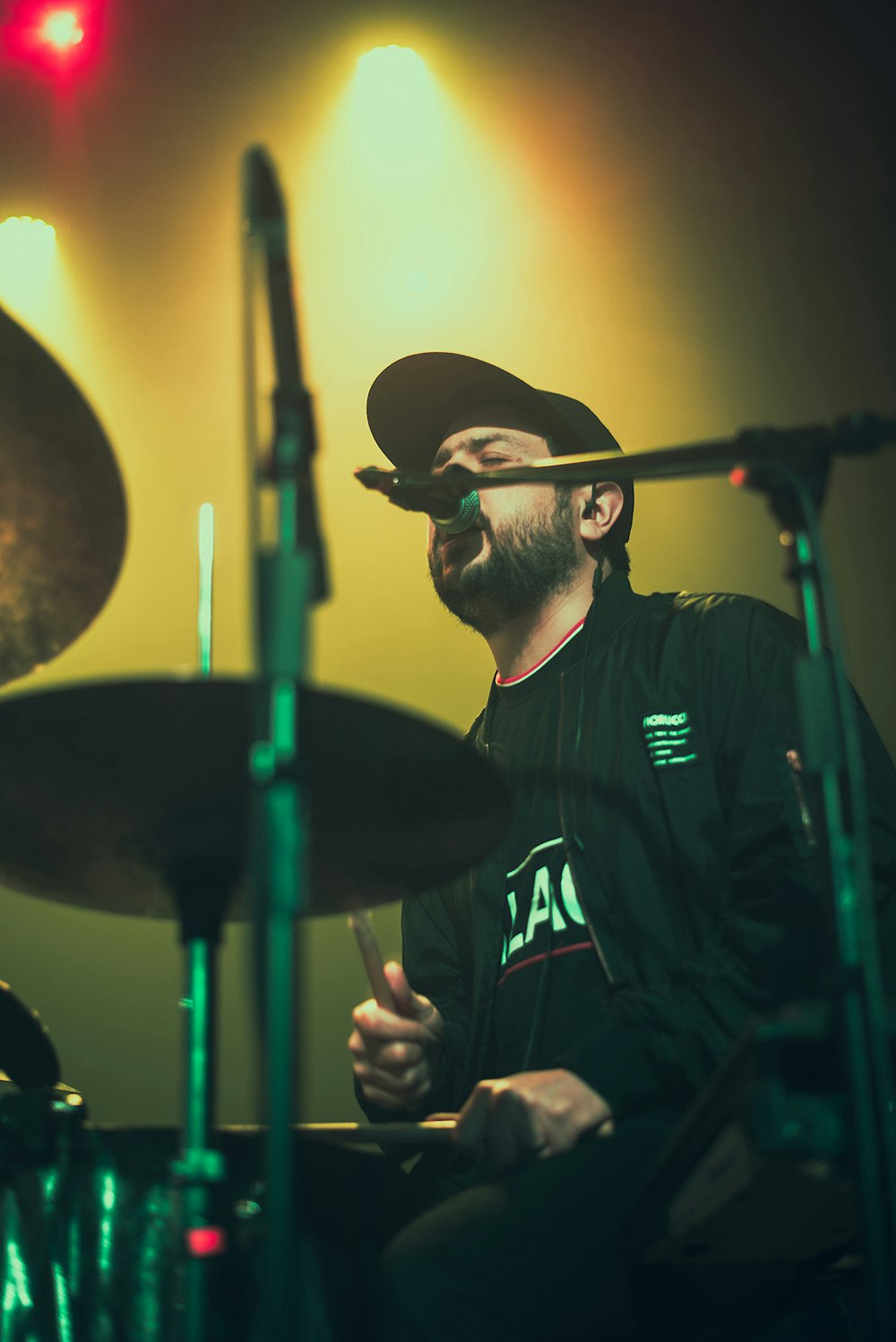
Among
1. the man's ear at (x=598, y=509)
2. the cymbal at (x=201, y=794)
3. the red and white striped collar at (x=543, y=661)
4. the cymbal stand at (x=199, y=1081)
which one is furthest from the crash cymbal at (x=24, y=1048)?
the man's ear at (x=598, y=509)

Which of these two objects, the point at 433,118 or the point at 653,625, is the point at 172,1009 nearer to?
the point at 653,625

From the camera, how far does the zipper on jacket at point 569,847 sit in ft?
4.74

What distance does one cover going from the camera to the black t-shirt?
4.87ft

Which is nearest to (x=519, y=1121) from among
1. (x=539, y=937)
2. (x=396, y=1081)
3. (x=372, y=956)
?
(x=372, y=956)

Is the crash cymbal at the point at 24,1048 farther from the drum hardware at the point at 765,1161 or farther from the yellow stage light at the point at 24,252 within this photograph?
the yellow stage light at the point at 24,252

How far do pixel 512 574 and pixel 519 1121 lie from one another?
1.06 meters

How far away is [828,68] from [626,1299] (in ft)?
7.74

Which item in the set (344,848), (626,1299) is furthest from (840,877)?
(626,1299)

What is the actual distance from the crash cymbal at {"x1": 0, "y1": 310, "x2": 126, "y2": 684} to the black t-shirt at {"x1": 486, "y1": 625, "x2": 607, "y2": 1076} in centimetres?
59

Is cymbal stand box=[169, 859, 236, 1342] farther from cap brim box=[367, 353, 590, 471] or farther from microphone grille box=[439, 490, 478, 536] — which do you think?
cap brim box=[367, 353, 590, 471]

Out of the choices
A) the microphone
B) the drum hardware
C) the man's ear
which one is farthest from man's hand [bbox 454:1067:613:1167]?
the man's ear

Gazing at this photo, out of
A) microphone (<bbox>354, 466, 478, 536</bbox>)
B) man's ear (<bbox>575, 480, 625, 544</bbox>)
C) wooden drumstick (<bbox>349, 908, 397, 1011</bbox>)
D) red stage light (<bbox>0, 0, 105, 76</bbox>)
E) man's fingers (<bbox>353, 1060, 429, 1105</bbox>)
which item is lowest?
man's fingers (<bbox>353, 1060, 429, 1105</bbox>)

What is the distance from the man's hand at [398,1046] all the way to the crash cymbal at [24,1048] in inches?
13.1

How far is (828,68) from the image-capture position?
8.18 feet
